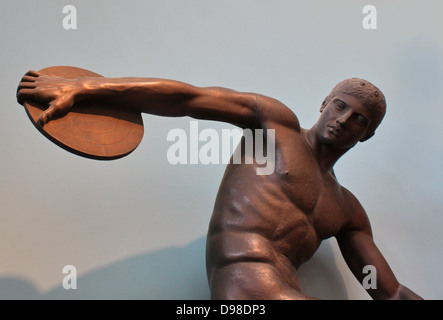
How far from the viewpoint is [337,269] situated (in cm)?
180

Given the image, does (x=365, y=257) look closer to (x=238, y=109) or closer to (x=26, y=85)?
(x=238, y=109)

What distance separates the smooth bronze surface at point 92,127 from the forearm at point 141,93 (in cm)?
3

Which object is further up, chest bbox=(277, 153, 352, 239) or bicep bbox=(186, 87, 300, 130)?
bicep bbox=(186, 87, 300, 130)

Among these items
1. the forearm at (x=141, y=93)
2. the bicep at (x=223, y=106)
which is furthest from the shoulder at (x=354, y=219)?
the forearm at (x=141, y=93)

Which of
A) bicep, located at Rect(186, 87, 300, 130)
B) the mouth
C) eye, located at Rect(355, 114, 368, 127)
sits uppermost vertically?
bicep, located at Rect(186, 87, 300, 130)

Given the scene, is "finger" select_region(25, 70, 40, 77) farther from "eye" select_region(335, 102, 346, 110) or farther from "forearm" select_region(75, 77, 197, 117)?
"eye" select_region(335, 102, 346, 110)

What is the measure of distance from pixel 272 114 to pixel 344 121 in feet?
0.69

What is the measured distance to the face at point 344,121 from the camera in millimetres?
1423

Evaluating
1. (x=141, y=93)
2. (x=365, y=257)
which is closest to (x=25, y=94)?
(x=141, y=93)

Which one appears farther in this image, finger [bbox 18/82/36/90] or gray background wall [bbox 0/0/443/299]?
gray background wall [bbox 0/0/443/299]

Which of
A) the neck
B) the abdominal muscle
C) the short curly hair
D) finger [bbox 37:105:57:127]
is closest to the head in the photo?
the short curly hair

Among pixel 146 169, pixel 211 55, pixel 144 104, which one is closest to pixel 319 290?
pixel 146 169

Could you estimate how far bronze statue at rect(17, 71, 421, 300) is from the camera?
1.25 m

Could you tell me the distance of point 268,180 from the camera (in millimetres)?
1362
